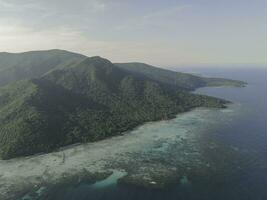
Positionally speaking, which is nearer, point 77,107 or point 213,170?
point 213,170

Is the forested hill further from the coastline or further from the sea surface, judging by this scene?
the sea surface

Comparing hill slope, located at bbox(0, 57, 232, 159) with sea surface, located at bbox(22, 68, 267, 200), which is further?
hill slope, located at bbox(0, 57, 232, 159)

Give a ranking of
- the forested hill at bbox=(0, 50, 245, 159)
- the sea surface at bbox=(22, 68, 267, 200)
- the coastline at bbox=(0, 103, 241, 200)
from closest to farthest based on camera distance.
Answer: the sea surface at bbox=(22, 68, 267, 200) < the coastline at bbox=(0, 103, 241, 200) < the forested hill at bbox=(0, 50, 245, 159)

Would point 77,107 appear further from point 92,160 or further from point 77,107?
point 92,160

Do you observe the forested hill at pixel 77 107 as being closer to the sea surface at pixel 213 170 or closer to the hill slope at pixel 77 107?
the hill slope at pixel 77 107

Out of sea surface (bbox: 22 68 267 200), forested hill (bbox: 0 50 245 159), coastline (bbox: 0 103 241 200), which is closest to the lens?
sea surface (bbox: 22 68 267 200)

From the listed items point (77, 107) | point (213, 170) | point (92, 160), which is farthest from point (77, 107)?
point (213, 170)

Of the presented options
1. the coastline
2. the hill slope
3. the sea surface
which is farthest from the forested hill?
the sea surface

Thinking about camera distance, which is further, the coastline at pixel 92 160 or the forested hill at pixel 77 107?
the forested hill at pixel 77 107

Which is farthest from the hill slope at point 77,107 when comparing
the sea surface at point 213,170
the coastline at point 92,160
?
the sea surface at point 213,170
